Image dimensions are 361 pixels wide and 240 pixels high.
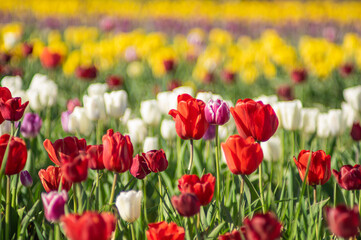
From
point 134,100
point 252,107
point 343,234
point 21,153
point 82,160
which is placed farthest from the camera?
point 134,100

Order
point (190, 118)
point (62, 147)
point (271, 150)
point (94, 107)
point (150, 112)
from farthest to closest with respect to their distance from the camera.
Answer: point (150, 112) → point (94, 107) → point (271, 150) → point (190, 118) → point (62, 147)

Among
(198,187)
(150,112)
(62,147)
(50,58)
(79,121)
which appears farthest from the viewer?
(50,58)

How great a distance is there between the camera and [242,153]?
1174 mm

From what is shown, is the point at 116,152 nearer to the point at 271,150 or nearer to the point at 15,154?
the point at 15,154

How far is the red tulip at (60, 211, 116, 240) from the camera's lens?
79 centimetres

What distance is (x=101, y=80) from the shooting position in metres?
4.59

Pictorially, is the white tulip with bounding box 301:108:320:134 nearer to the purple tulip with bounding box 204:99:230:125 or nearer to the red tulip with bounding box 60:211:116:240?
the purple tulip with bounding box 204:99:230:125

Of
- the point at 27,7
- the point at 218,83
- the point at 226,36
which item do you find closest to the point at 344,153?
the point at 218,83

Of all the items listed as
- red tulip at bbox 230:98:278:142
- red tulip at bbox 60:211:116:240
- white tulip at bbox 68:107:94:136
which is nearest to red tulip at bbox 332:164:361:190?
red tulip at bbox 230:98:278:142

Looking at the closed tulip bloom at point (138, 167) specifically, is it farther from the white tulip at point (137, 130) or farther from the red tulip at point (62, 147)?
the white tulip at point (137, 130)

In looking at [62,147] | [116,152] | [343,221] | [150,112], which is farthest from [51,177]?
[150,112]

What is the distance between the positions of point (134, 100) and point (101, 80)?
26.7 inches

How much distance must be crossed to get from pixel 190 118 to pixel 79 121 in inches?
35.4

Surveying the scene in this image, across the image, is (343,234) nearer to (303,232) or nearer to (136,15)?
(303,232)
